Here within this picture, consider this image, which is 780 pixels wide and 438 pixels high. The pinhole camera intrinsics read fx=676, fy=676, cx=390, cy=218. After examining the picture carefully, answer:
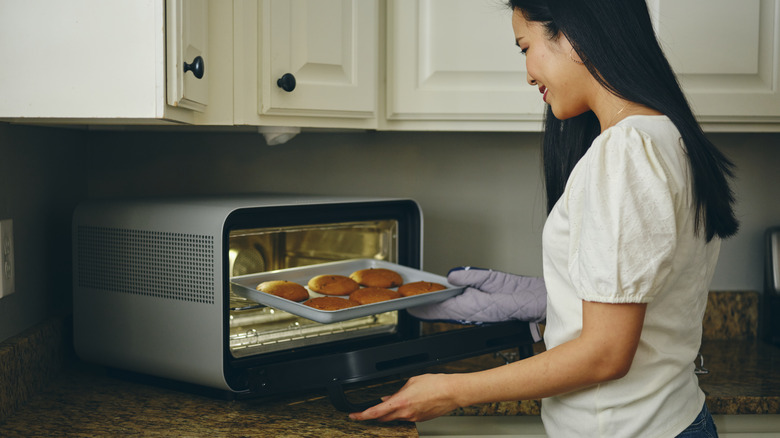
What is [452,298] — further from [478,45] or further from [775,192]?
[775,192]

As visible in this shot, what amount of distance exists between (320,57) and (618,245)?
70 cm

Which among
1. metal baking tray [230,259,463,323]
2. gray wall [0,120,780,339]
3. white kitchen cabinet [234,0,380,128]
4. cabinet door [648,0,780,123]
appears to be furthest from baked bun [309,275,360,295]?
cabinet door [648,0,780,123]

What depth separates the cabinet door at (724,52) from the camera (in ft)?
4.20

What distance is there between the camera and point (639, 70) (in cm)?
78

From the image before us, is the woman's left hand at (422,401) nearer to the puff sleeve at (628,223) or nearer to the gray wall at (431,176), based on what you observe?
the puff sleeve at (628,223)

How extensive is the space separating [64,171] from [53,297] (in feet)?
0.84

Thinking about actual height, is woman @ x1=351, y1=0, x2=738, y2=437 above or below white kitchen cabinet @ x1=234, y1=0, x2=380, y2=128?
below

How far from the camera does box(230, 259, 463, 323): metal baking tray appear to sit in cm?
102

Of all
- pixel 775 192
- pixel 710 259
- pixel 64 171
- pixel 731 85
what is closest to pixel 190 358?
pixel 64 171

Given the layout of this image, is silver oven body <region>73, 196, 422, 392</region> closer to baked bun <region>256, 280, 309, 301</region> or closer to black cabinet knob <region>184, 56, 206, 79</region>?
baked bun <region>256, 280, 309, 301</region>

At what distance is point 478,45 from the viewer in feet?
4.25

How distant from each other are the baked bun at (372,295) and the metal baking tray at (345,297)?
5cm

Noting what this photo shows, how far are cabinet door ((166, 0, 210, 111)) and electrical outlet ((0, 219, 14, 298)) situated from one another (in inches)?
13.8

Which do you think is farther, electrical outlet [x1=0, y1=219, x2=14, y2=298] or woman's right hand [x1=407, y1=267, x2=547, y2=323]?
woman's right hand [x1=407, y1=267, x2=547, y2=323]
